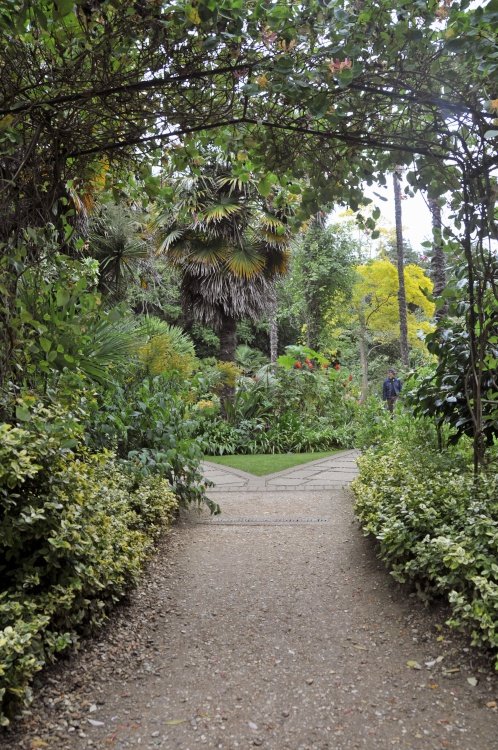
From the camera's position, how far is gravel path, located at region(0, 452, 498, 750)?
6.56ft

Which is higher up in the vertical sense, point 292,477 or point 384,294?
point 384,294

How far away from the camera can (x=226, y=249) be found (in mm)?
11148

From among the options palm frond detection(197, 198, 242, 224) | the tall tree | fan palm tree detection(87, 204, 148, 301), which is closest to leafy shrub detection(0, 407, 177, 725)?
fan palm tree detection(87, 204, 148, 301)

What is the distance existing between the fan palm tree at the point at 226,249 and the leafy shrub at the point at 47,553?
27.3 feet

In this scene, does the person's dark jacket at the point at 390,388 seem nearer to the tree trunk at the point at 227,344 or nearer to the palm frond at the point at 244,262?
the tree trunk at the point at 227,344

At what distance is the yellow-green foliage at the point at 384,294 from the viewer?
20.2m

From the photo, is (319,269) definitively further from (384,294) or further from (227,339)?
(227,339)

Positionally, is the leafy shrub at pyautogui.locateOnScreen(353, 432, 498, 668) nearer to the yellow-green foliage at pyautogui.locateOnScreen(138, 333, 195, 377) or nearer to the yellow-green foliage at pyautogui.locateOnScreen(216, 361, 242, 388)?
the yellow-green foliage at pyautogui.locateOnScreen(138, 333, 195, 377)

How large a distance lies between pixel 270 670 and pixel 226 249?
941 cm

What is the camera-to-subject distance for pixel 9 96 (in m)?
2.66

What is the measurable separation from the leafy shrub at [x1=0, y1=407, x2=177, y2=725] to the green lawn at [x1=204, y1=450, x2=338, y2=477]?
5148 mm

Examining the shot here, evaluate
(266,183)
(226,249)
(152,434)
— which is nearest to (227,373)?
(226,249)

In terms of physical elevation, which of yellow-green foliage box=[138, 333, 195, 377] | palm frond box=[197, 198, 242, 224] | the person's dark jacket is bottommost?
the person's dark jacket

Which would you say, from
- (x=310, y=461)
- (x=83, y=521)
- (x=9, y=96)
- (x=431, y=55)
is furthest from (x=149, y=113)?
(x=310, y=461)
